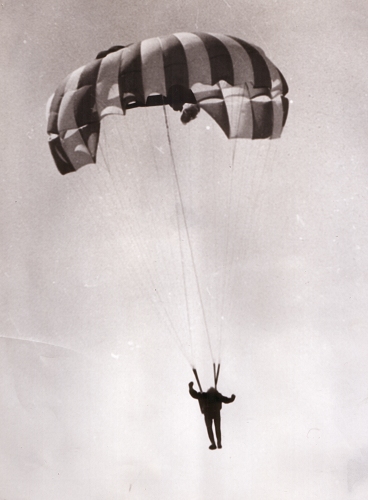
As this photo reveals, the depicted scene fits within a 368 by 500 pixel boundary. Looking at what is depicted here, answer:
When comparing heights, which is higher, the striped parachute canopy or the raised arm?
the striped parachute canopy

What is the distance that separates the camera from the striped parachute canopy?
6492 mm

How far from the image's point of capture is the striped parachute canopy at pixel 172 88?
6.49 metres

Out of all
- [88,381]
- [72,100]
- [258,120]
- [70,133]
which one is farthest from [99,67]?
[88,381]

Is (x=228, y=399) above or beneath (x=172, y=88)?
beneath

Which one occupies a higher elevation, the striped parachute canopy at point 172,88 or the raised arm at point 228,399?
the striped parachute canopy at point 172,88

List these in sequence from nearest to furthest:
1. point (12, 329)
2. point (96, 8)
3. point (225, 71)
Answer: point (225, 71)
point (96, 8)
point (12, 329)

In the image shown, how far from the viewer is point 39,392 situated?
417 inches

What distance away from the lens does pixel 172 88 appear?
279 inches

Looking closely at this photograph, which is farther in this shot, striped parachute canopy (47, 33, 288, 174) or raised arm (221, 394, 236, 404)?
raised arm (221, 394, 236, 404)

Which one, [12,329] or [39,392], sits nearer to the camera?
[12,329]

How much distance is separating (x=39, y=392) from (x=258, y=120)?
292 inches

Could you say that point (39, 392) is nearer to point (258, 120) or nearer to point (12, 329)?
point (12, 329)

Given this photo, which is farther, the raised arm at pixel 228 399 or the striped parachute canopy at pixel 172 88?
the raised arm at pixel 228 399

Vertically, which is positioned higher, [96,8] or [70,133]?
[96,8]
